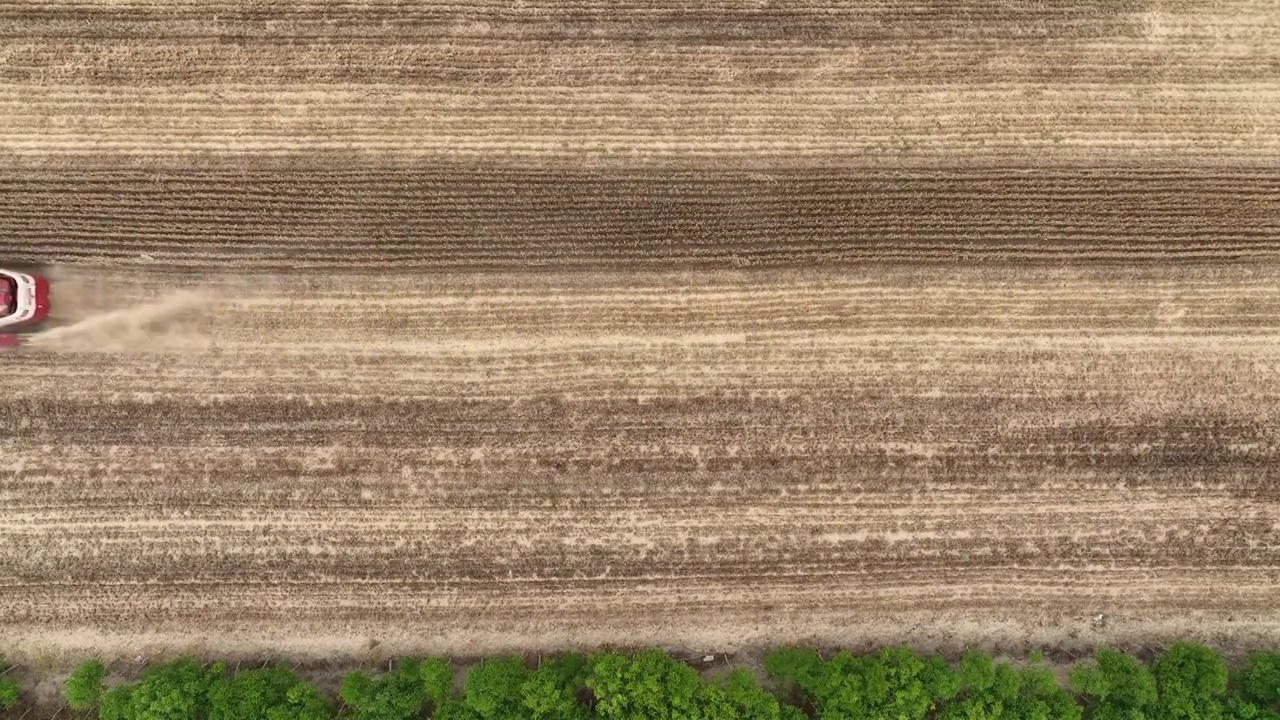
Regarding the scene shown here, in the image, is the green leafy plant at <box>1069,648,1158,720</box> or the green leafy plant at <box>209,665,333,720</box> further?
the green leafy plant at <box>1069,648,1158,720</box>

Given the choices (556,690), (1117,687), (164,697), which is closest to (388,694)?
(556,690)

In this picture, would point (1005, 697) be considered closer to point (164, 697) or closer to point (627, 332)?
point (627, 332)

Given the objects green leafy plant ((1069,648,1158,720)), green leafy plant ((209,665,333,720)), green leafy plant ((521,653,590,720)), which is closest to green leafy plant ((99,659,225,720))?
green leafy plant ((209,665,333,720))

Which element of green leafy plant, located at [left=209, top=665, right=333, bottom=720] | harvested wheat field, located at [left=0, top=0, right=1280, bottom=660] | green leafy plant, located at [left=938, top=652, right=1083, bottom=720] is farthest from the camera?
harvested wheat field, located at [left=0, top=0, right=1280, bottom=660]

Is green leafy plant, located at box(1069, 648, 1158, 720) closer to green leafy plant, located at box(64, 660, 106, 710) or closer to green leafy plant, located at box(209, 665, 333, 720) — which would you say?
green leafy plant, located at box(209, 665, 333, 720)

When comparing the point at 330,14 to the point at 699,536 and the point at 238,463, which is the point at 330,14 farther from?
the point at 699,536

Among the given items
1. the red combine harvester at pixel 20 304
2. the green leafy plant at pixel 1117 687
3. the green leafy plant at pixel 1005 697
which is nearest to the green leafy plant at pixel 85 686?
the red combine harvester at pixel 20 304
